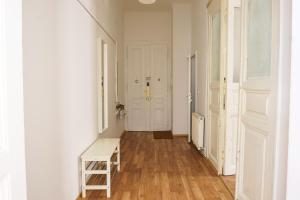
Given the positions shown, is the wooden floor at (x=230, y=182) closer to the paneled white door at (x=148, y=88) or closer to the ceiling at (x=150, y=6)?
the paneled white door at (x=148, y=88)

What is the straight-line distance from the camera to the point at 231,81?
10.8 ft

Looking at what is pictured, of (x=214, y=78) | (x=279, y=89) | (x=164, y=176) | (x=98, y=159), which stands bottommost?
(x=164, y=176)

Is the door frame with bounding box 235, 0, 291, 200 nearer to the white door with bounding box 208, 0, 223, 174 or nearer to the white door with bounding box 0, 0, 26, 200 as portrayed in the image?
the white door with bounding box 0, 0, 26, 200

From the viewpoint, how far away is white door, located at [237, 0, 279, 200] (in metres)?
1.78

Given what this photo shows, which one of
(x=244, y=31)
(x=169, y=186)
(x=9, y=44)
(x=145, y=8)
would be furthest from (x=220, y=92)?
(x=145, y=8)

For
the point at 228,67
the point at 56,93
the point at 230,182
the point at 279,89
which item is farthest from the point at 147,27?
the point at 279,89

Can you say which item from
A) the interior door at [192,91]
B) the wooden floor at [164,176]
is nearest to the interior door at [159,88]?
the interior door at [192,91]

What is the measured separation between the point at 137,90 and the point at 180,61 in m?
1.54

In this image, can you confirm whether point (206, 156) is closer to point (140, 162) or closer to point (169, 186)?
point (140, 162)

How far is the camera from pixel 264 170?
6.36 ft

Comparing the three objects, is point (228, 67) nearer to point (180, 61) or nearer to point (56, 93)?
point (56, 93)

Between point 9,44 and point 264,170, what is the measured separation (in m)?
1.91

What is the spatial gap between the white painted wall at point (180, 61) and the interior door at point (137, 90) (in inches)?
41.9

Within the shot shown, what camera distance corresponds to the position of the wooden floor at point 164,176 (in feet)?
9.22
